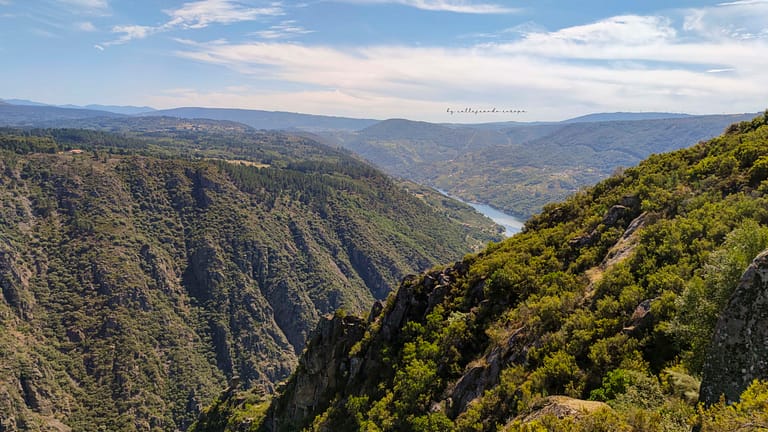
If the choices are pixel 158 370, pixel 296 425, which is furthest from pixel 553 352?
pixel 158 370

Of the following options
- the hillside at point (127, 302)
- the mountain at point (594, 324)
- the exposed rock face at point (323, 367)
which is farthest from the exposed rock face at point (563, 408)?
the hillside at point (127, 302)

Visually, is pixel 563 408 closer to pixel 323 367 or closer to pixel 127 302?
pixel 323 367

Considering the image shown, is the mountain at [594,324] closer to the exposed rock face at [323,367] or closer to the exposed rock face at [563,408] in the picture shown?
the exposed rock face at [563,408]

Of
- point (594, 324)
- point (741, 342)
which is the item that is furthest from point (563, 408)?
point (594, 324)

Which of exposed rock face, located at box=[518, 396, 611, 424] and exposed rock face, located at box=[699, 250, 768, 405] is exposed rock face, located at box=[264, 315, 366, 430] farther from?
exposed rock face, located at box=[699, 250, 768, 405]

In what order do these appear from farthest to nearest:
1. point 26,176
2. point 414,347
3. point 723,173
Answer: point 26,176
point 414,347
point 723,173

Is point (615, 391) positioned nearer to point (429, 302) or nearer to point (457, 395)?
point (457, 395)

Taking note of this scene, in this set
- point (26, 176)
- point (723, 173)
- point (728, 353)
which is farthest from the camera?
point (26, 176)

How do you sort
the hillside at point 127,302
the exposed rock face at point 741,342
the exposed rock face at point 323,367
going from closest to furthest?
1. the exposed rock face at point 741,342
2. the exposed rock face at point 323,367
3. the hillside at point 127,302

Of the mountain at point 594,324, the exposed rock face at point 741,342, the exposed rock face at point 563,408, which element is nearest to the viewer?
the exposed rock face at point 741,342
